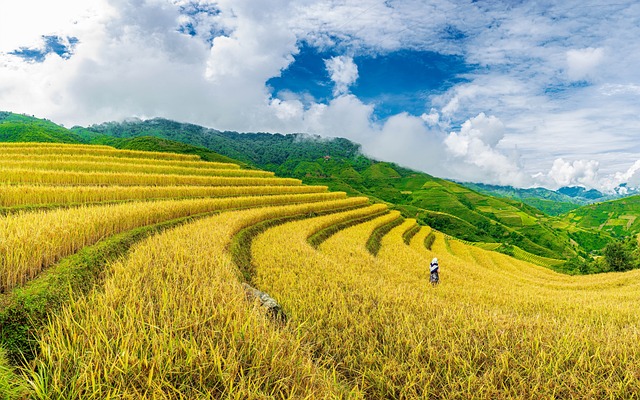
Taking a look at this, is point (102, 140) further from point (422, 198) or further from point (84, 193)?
point (422, 198)

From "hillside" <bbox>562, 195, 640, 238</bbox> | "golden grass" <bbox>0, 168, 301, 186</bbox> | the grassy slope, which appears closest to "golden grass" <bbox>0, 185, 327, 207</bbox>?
"golden grass" <bbox>0, 168, 301, 186</bbox>

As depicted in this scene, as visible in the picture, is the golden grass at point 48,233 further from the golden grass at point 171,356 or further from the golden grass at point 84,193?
the golden grass at point 84,193

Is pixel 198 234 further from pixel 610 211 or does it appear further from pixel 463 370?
pixel 610 211

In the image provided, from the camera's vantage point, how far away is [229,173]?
2678 centimetres

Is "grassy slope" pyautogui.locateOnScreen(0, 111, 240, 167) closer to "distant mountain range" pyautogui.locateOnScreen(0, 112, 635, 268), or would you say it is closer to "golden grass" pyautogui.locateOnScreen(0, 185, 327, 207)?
"distant mountain range" pyautogui.locateOnScreen(0, 112, 635, 268)

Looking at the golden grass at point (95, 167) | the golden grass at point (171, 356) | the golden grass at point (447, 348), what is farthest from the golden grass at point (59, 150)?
the golden grass at point (171, 356)

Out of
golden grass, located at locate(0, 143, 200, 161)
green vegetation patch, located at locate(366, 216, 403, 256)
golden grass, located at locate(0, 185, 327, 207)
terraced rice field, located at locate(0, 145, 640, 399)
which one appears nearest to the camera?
terraced rice field, located at locate(0, 145, 640, 399)

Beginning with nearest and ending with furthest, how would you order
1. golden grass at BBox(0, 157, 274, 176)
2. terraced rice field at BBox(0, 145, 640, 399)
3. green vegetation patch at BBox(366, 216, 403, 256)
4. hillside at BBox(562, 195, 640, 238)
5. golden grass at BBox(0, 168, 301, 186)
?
1. terraced rice field at BBox(0, 145, 640, 399)
2. golden grass at BBox(0, 168, 301, 186)
3. golden grass at BBox(0, 157, 274, 176)
4. green vegetation patch at BBox(366, 216, 403, 256)
5. hillside at BBox(562, 195, 640, 238)

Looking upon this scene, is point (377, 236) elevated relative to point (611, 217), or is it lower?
lower

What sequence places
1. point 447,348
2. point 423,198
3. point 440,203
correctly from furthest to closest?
point 423,198 → point 440,203 → point 447,348

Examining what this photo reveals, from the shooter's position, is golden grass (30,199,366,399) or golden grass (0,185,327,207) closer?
golden grass (30,199,366,399)

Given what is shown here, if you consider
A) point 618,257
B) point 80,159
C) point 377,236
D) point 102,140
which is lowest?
point 618,257

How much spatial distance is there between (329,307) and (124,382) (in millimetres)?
3344

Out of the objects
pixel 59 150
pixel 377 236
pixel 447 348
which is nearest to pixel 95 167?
pixel 59 150
